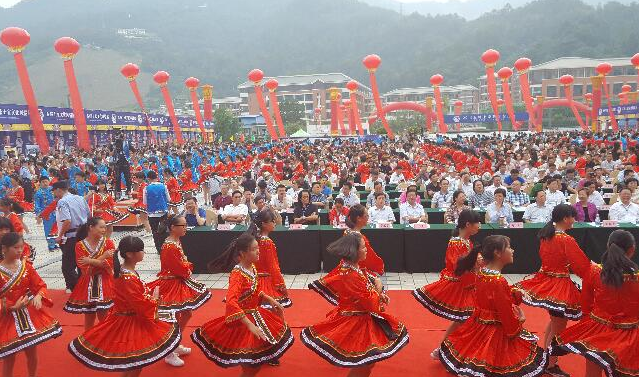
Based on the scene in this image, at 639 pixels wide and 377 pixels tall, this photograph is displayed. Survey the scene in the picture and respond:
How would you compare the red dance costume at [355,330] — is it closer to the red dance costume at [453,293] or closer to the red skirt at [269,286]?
the red dance costume at [453,293]

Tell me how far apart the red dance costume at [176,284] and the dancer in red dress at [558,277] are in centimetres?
273

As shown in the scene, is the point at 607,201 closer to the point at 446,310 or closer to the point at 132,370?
the point at 446,310

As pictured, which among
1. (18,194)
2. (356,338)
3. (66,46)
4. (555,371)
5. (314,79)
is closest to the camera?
(356,338)

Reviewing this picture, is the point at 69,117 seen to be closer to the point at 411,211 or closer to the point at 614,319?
the point at 411,211

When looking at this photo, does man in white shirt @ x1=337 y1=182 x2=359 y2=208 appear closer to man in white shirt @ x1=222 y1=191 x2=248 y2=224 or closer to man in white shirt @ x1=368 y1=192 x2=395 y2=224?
man in white shirt @ x1=368 y1=192 x2=395 y2=224

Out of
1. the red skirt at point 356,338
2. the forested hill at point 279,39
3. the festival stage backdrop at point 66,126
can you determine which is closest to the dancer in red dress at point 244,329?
the red skirt at point 356,338

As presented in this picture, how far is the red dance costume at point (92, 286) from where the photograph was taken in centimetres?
439

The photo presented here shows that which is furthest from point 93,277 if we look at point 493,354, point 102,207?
point 102,207

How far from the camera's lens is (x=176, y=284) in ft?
14.5

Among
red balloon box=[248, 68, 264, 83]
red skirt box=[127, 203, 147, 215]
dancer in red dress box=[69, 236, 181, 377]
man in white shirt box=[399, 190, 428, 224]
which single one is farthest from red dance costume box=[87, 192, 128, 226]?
red balloon box=[248, 68, 264, 83]

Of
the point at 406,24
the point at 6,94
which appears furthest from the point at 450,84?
the point at 6,94

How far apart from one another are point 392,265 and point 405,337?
13.0 ft

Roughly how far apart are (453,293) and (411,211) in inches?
154

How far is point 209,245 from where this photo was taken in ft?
24.8
